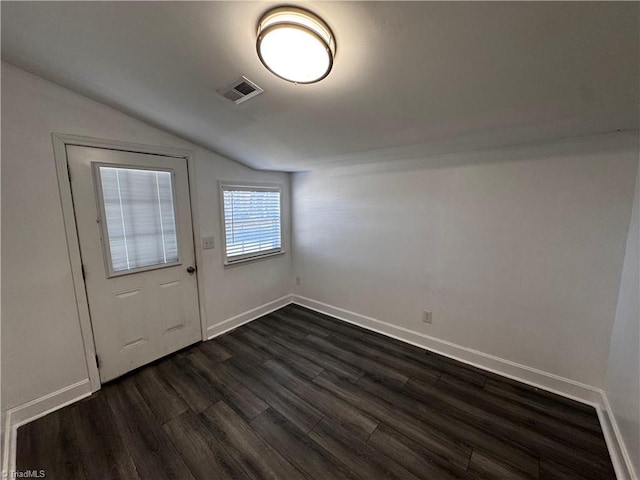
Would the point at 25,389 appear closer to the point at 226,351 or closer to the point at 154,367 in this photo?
the point at 154,367

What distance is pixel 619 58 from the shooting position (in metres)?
1.06

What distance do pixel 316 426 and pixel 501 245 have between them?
2.10 metres

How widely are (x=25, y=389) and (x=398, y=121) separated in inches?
131

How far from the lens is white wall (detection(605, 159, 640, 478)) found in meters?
1.36

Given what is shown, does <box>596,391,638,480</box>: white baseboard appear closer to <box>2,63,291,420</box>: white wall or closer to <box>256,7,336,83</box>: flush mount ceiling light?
<box>256,7,336,83</box>: flush mount ceiling light

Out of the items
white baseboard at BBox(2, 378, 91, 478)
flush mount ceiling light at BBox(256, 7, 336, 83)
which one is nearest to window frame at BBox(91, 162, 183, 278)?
white baseboard at BBox(2, 378, 91, 478)

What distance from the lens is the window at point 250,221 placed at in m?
2.99

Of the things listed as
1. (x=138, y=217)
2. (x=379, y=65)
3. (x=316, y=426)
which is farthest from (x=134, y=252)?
(x=379, y=65)

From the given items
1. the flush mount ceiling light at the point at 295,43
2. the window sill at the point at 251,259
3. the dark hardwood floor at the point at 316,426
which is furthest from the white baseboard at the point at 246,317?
the flush mount ceiling light at the point at 295,43

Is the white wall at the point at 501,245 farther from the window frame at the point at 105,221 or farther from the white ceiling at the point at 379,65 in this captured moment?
the window frame at the point at 105,221

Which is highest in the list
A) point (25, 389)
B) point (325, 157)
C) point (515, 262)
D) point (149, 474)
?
point (325, 157)

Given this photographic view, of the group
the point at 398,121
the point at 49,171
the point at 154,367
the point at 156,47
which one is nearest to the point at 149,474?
the point at 154,367

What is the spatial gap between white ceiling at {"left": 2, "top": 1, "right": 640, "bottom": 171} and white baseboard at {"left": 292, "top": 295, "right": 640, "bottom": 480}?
1901 mm

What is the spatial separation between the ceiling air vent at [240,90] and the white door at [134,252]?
1.13m
